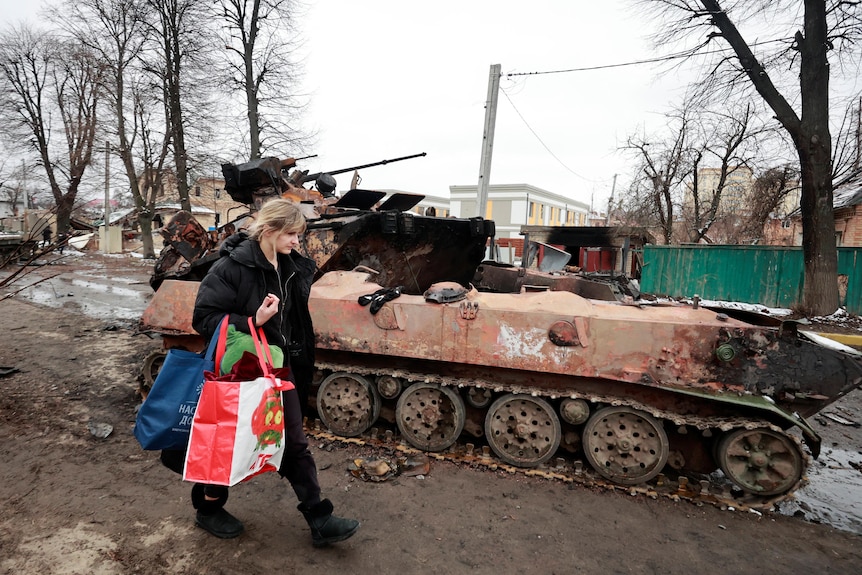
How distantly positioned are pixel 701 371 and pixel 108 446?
4876 millimetres

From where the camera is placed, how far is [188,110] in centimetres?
1922

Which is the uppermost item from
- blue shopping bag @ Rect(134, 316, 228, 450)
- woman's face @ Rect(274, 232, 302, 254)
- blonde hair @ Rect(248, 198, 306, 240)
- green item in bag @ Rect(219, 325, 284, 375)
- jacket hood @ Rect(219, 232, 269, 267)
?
blonde hair @ Rect(248, 198, 306, 240)

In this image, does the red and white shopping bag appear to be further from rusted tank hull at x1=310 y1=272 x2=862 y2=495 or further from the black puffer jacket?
rusted tank hull at x1=310 y1=272 x2=862 y2=495

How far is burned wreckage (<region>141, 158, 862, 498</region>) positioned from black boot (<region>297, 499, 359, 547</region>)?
4.92 feet

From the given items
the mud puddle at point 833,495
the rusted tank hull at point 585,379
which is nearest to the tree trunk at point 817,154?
the mud puddle at point 833,495

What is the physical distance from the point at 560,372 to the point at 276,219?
2.39 m

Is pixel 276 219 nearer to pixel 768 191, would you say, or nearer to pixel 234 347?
pixel 234 347

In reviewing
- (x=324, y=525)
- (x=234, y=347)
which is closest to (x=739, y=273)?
(x=324, y=525)

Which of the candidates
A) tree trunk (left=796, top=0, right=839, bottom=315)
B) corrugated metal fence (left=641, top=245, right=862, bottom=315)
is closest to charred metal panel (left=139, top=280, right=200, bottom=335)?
tree trunk (left=796, top=0, right=839, bottom=315)

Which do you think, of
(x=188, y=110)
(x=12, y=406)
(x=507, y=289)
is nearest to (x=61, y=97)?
(x=188, y=110)

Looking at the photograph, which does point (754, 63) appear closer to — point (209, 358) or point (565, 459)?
point (565, 459)

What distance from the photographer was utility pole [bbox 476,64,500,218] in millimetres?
12773

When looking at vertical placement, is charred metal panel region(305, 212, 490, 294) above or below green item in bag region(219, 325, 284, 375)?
above

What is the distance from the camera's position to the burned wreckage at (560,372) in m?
3.46
